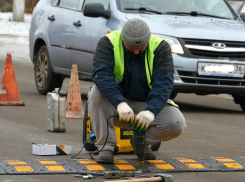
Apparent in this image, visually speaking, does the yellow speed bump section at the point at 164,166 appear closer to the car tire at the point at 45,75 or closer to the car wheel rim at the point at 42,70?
the car tire at the point at 45,75

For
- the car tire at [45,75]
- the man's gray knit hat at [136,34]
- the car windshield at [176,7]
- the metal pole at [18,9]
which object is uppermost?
the man's gray knit hat at [136,34]

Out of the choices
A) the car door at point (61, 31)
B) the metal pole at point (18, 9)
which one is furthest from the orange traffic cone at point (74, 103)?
the metal pole at point (18, 9)

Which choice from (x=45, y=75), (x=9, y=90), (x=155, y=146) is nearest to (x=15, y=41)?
(x=45, y=75)

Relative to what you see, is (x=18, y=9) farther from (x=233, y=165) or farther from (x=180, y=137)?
(x=233, y=165)

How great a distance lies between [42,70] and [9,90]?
136 cm

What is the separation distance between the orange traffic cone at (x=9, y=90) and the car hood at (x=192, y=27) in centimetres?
177

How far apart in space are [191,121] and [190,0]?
84.0 inches

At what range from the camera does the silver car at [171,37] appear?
853 centimetres

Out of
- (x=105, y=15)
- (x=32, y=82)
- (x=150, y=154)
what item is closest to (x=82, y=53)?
(x=105, y=15)

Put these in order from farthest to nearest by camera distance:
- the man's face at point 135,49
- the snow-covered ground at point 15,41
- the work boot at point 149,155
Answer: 1. the snow-covered ground at point 15,41
2. the work boot at point 149,155
3. the man's face at point 135,49

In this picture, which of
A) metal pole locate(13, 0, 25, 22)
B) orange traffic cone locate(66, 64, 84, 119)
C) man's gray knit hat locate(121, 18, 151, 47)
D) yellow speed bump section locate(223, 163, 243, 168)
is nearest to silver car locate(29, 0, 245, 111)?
orange traffic cone locate(66, 64, 84, 119)

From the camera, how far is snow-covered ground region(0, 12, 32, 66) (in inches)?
703

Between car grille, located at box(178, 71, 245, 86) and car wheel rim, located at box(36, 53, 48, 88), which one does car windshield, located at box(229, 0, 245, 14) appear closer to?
car wheel rim, located at box(36, 53, 48, 88)

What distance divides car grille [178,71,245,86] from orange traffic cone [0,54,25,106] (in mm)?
2242
